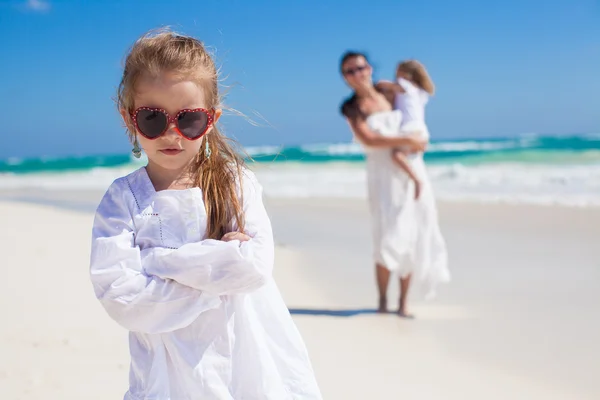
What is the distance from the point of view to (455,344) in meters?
4.72

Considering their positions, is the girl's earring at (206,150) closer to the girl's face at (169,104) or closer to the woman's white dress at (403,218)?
the girl's face at (169,104)

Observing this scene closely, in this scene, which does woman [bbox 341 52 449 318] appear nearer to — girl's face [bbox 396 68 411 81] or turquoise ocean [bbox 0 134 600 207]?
girl's face [bbox 396 68 411 81]

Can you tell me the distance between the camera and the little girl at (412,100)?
5664 millimetres

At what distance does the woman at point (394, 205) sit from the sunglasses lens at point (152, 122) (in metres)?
3.62

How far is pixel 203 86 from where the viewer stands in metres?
2.26

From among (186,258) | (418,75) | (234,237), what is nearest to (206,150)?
(234,237)

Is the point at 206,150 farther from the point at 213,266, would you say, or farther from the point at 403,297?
the point at 403,297

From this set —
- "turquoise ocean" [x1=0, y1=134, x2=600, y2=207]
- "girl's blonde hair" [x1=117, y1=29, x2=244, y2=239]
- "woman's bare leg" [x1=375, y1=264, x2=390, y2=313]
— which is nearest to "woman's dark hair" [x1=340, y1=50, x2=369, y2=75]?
"turquoise ocean" [x1=0, y1=134, x2=600, y2=207]

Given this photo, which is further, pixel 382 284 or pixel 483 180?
pixel 483 180

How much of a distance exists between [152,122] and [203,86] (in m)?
0.22

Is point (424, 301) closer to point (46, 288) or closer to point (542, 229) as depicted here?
point (46, 288)

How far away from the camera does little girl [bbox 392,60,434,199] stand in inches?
223

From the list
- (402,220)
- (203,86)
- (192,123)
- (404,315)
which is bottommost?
(404,315)

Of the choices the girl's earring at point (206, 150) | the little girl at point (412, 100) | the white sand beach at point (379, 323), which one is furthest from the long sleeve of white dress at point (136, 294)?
the little girl at point (412, 100)
